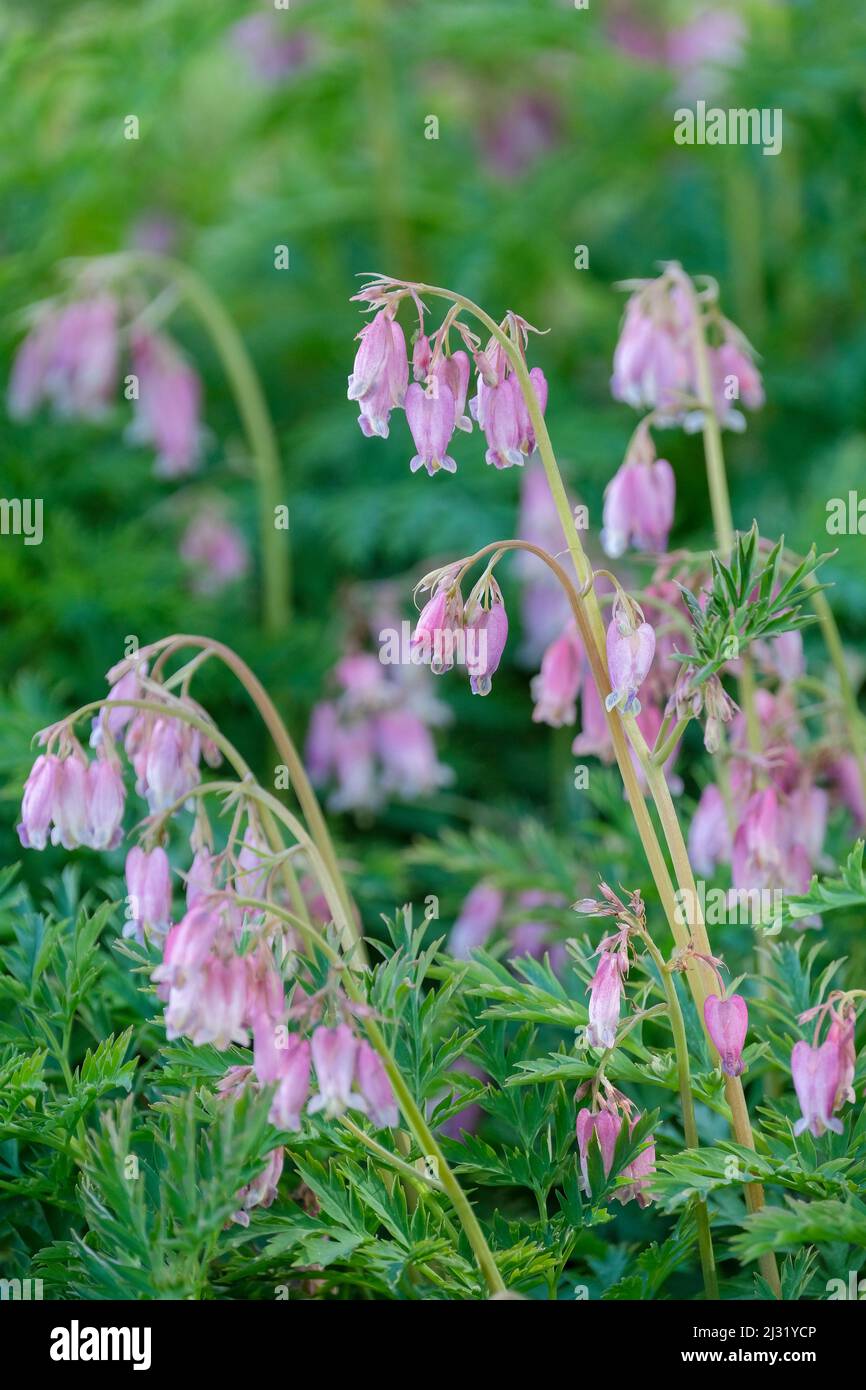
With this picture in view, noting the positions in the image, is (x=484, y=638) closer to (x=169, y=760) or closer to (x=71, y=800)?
(x=169, y=760)

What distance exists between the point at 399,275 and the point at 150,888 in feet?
8.83

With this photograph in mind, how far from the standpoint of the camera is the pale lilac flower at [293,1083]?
3.95 feet

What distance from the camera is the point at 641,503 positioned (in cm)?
167

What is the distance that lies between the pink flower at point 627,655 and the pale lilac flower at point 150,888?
1.52ft

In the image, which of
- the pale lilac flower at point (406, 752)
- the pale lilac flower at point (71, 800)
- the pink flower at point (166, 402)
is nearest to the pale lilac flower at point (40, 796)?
the pale lilac flower at point (71, 800)

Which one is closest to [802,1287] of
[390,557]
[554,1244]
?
[554,1244]

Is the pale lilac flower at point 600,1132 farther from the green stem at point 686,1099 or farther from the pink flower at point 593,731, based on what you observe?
the pink flower at point 593,731

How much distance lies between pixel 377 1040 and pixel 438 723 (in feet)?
5.29

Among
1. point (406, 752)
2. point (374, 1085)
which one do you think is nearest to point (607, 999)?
point (374, 1085)

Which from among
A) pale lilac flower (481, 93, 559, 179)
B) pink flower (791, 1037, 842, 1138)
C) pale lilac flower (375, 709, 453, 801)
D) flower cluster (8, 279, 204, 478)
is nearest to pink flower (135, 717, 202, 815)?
pink flower (791, 1037, 842, 1138)

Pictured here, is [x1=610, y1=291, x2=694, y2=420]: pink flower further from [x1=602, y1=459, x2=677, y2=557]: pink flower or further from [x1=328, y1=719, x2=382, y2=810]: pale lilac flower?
[x1=328, y1=719, x2=382, y2=810]: pale lilac flower
